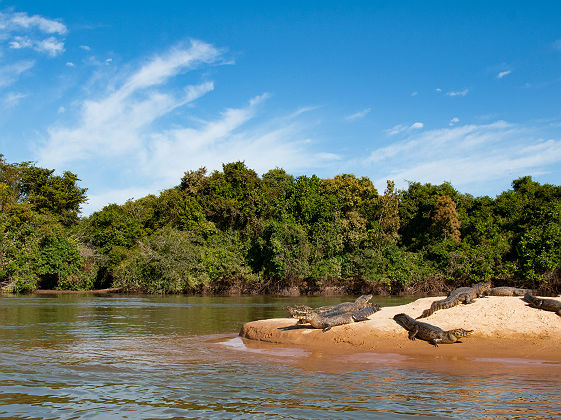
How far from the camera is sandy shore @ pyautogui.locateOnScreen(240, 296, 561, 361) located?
1127 cm

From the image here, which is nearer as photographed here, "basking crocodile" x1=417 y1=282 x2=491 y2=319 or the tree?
"basking crocodile" x1=417 y1=282 x2=491 y2=319

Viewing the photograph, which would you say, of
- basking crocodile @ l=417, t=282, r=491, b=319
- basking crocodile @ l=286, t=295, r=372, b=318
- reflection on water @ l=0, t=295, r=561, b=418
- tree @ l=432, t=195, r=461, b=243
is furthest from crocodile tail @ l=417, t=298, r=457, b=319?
tree @ l=432, t=195, r=461, b=243

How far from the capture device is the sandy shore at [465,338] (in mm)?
11266

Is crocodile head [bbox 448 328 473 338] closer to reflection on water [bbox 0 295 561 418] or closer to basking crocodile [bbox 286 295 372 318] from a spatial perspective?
reflection on water [bbox 0 295 561 418]

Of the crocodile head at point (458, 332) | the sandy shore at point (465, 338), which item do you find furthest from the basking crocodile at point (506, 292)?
the crocodile head at point (458, 332)

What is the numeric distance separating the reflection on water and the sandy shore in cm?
65

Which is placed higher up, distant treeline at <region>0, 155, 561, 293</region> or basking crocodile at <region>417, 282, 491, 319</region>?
distant treeline at <region>0, 155, 561, 293</region>

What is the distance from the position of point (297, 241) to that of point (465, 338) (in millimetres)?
32115

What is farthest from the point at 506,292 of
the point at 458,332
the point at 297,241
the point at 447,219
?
the point at 447,219

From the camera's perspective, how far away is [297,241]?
4391 centimetres

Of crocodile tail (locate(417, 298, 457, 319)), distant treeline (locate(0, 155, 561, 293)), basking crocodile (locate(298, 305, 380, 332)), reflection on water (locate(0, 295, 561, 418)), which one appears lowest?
reflection on water (locate(0, 295, 561, 418))

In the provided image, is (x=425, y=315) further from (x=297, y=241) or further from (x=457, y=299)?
(x=297, y=241)

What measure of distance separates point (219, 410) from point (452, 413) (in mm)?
3090

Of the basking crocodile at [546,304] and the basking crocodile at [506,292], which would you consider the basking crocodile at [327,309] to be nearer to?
the basking crocodile at [506,292]
